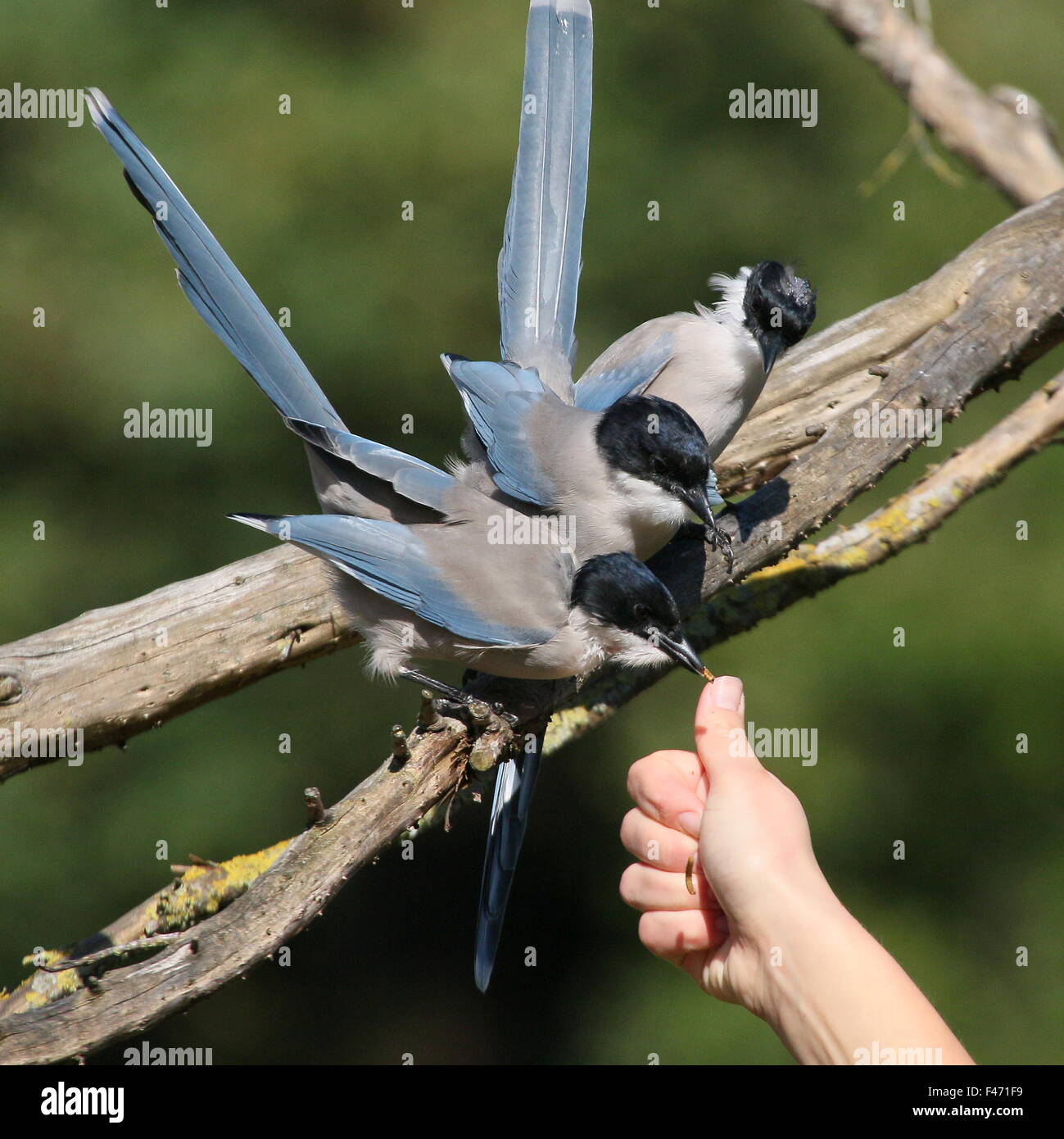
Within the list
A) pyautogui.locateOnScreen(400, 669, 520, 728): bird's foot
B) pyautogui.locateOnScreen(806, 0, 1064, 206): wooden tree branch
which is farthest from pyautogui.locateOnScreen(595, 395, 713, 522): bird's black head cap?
pyautogui.locateOnScreen(806, 0, 1064, 206): wooden tree branch

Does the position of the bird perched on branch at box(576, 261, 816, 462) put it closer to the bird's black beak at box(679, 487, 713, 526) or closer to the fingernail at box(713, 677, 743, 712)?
the bird's black beak at box(679, 487, 713, 526)

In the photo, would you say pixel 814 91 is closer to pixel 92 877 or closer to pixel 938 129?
pixel 938 129

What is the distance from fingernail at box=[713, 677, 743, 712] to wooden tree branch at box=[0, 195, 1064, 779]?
501mm

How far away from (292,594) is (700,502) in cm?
86

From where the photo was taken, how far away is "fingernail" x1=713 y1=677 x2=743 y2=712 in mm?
1877

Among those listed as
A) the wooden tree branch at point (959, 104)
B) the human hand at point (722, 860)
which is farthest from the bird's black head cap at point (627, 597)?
the wooden tree branch at point (959, 104)

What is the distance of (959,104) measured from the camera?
3457mm

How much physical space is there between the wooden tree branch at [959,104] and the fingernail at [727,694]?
2.14 meters

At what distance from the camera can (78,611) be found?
413 cm

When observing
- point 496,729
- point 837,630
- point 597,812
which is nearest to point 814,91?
point 837,630

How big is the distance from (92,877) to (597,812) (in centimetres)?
181

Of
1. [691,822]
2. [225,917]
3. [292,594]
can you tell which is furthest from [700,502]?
[225,917]

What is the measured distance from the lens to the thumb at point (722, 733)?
179 centimetres

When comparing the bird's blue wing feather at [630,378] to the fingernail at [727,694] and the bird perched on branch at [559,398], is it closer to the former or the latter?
the bird perched on branch at [559,398]
